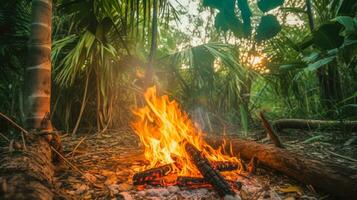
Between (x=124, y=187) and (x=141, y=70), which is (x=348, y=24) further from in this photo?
(x=141, y=70)

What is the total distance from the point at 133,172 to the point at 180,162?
15.4 inches

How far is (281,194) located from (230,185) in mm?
348

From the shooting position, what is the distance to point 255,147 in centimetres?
251

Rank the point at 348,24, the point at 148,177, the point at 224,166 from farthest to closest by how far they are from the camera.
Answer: the point at 224,166 → the point at 148,177 → the point at 348,24

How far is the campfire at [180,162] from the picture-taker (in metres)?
1.97

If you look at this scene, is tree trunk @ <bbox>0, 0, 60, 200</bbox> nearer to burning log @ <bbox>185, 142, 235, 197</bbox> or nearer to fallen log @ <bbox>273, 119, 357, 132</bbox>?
burning log @ <bbox>185, 142, 235, 197</bbox>

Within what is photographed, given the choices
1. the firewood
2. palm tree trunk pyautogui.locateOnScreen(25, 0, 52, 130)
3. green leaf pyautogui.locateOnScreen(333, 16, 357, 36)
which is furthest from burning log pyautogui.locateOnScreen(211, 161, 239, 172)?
green leaf pyautogui.locateOnScreen(333, 16, 357, 36)

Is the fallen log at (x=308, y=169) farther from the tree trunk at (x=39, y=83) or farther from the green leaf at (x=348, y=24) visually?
the tree trunk at (x=39, y=83)

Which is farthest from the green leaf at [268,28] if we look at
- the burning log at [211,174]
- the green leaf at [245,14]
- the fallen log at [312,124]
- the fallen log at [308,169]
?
→ the fallen log at [312,124]

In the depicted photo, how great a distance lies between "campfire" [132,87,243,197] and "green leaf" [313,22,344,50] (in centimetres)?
104

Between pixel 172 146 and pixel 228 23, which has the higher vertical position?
pixel 228 23

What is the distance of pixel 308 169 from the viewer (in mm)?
1955

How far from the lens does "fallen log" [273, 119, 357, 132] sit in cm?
341

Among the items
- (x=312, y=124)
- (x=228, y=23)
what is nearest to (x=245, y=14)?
(x=228, y=23)
